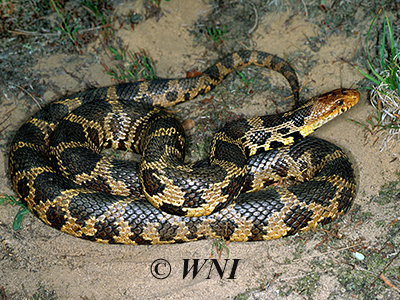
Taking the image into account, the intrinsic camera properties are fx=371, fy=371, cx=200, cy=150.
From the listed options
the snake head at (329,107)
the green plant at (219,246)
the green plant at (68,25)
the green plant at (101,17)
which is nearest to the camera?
the green plant at (219,246)

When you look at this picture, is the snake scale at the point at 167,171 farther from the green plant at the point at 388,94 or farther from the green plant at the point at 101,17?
the green plant at the point at 101,17

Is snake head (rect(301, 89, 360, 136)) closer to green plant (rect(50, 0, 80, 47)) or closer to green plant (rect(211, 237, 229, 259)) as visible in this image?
green plant (rect(211, 237, 229, 259))

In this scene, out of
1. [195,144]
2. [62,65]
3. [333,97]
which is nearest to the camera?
[333,97]

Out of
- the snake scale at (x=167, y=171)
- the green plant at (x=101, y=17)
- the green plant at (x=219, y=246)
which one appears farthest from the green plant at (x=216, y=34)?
the green plant at (x=219, y=246)

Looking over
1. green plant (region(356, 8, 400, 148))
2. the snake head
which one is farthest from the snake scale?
green plant (region(356, 8, 400, 148))

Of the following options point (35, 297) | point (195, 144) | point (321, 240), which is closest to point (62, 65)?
point (195, 144)

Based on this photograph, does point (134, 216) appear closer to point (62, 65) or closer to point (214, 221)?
point (214, 221)
